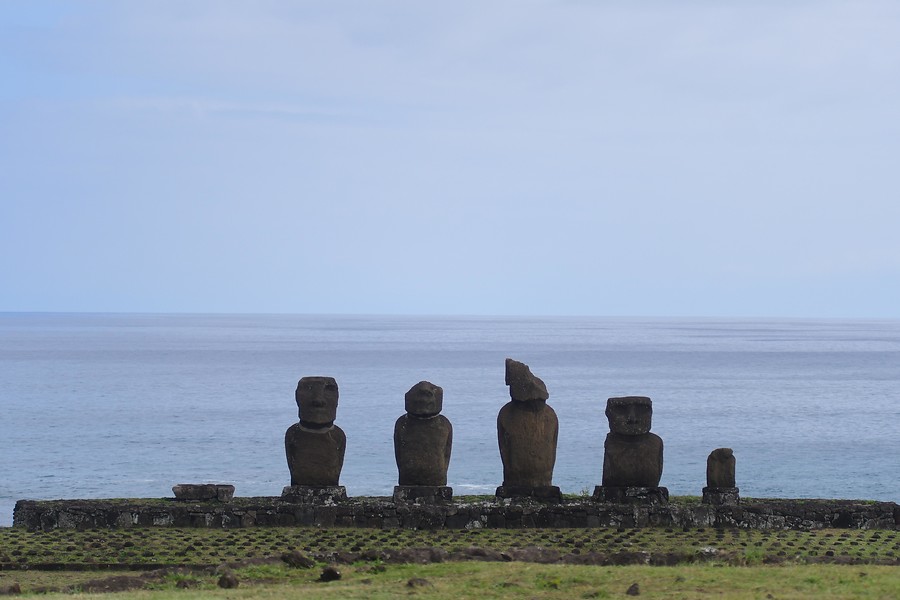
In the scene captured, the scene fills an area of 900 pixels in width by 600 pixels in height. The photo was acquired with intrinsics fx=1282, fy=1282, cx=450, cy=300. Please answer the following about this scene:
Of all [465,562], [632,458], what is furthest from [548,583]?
[632,458]

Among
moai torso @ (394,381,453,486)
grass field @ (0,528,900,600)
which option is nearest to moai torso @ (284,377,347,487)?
moai torso @ (394,381,453,486)

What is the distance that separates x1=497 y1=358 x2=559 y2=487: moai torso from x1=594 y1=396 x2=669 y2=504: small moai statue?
2.89 ft

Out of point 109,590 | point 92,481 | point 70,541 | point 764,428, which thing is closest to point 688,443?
point 764,428

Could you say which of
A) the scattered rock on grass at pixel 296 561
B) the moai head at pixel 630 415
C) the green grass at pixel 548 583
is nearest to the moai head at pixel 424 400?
the moai head at pixel 630 415

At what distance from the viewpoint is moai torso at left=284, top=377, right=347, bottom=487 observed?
1964 centimetres

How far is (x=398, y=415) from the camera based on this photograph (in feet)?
203

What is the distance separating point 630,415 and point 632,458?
25.8 inches

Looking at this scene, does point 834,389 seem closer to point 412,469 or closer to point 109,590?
point 412,469

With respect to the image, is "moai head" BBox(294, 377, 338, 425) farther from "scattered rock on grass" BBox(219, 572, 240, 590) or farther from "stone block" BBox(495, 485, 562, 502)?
"scattered rock on grass" BBox(219, 572, 240, 590)

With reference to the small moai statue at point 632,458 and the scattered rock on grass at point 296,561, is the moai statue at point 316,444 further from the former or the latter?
the scattered rock on grass at point 296,561

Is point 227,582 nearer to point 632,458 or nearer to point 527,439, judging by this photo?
point 527,439

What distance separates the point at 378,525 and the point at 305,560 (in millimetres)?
4802

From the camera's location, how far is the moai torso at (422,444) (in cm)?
1945

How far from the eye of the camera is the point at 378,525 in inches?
743
